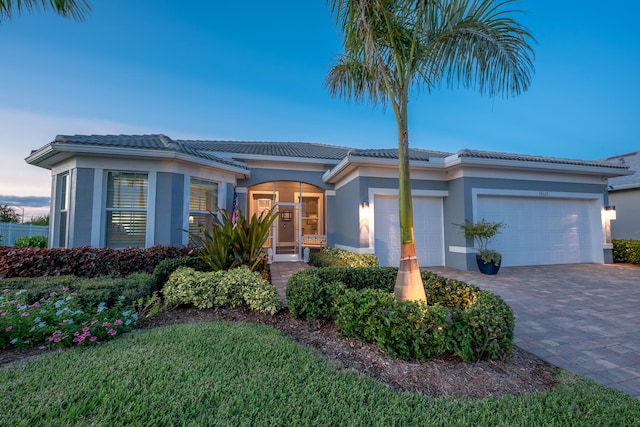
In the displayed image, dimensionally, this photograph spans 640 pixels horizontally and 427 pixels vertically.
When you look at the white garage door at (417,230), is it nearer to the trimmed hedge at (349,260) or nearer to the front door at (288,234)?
the trimmed hedge at (349,260)

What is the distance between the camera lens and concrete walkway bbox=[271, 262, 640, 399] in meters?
2.87

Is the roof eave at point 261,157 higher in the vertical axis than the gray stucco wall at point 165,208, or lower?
higher

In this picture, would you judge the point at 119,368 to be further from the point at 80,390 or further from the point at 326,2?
the point at 326,2

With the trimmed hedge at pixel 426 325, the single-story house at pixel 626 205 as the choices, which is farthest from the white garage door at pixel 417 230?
the single-story house at pixel 626 205

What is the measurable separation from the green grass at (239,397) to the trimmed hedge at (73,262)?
12.4ft

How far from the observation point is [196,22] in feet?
26.4

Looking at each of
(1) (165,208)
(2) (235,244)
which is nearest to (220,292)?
(2) (235,244)

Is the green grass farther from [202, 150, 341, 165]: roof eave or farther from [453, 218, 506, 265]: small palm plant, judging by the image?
[202, 150, 341, 165]: roof eave

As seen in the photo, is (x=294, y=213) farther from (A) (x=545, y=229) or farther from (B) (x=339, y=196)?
(A) (x=545, y=229)

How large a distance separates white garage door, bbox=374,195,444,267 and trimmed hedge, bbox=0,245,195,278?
259 inches

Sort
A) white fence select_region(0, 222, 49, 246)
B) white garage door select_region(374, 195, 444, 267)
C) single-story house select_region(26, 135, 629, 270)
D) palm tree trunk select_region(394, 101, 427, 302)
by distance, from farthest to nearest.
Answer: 1. white fence select_region(0, 222, 49, 246)
2. white garage door select_region(374, 195, 444, 267)
3. single-story house select_region(26, 135, 629, 270)
4. palm tree trunk select_region(394, 101, 427, 302)

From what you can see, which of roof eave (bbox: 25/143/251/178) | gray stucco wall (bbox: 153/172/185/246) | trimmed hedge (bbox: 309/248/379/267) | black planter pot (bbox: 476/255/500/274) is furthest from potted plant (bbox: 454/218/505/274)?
gray stucco wall (bbox: 153/172/185/246)

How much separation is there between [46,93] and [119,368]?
32.2ft

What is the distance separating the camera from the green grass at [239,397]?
1.81 m
